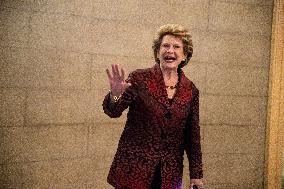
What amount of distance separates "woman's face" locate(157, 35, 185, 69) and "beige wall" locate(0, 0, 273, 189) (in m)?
1.08

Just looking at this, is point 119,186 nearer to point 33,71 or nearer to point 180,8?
point 33,71

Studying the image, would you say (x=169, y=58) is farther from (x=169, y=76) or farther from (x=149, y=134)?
(x=149, y=134)

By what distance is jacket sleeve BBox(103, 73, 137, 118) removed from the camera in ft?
6.30

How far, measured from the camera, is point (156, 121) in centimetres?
204

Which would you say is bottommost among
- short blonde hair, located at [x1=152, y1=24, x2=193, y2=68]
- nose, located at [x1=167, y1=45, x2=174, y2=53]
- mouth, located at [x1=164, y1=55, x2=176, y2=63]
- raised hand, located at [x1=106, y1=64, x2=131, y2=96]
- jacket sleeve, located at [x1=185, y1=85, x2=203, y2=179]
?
jacket sleeve, located at [x1=185, y1=85, x2=203, y2=179]

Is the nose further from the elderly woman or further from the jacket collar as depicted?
the jacket collar

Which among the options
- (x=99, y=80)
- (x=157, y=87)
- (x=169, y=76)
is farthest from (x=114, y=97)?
(x=99, y=80)

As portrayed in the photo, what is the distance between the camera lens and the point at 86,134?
3.11 meters

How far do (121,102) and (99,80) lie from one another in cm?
122

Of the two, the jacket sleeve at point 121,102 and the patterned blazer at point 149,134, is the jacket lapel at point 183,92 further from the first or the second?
the jacket sleeve at point 121,102

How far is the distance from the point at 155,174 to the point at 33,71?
1.41m

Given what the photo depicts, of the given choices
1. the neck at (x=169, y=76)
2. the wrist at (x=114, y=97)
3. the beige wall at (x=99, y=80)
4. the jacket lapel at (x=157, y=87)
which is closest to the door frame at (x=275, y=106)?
the beige wall at (x=99, y=80)

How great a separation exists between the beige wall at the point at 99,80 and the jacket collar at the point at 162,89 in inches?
44.0

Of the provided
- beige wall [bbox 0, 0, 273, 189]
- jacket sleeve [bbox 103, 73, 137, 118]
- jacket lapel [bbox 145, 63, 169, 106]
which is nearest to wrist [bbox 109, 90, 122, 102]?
jacket sleeve [bbox 103, 73, 137, 118]
